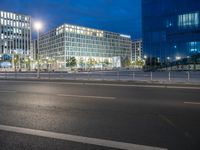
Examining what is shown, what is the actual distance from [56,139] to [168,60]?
76986 millimetres

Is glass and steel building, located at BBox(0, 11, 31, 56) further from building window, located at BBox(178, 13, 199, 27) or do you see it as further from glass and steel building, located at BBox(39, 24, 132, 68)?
building window, located at BBox(178, 13, 199, 27)

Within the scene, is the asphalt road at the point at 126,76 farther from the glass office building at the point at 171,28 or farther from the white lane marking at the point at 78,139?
the glass office building at the point at 171,28

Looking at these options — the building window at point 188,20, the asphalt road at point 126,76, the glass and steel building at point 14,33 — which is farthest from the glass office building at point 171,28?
the glass and steel building at point 14,33

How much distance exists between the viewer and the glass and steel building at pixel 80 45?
155125 mm

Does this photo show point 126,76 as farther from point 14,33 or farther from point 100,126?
point 14,33

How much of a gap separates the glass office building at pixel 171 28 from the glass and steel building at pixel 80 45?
7301cm

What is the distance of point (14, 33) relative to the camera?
147000 millimetres

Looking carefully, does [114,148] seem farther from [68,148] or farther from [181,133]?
[181,133]

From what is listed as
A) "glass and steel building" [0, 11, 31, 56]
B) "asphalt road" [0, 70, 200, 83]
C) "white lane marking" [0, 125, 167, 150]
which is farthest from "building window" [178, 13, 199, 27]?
"glass and steel building" [0, 11, 31, 56]

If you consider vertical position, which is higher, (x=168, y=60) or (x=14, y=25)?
(x=14, y=25)

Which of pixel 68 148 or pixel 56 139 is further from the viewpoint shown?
pixel 56 139

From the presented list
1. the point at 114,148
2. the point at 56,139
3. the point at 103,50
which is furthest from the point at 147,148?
the point at 103,50

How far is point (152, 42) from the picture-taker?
3236 inches

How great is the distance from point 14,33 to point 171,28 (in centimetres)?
9986
